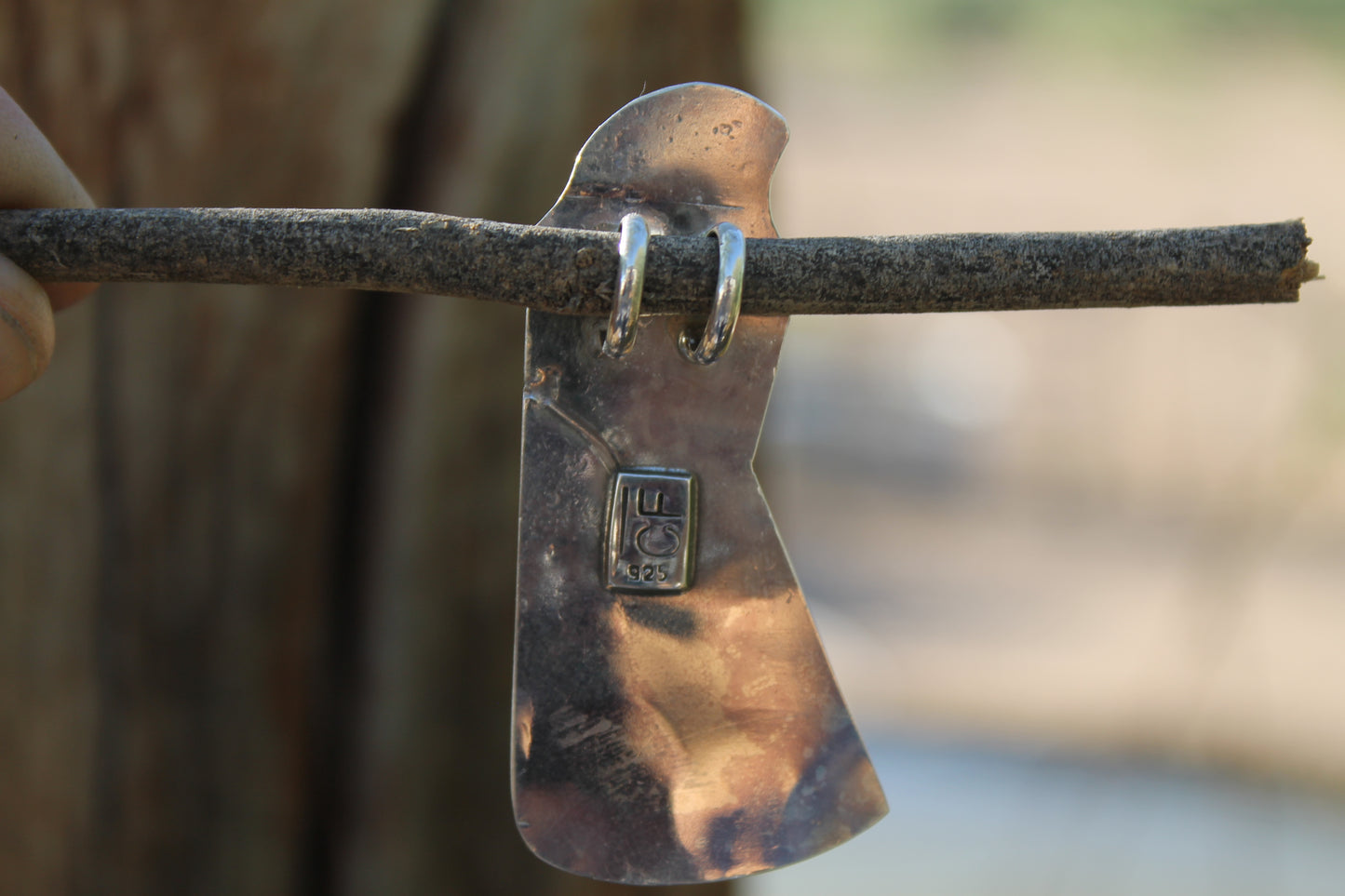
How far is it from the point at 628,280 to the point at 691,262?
0.07ft

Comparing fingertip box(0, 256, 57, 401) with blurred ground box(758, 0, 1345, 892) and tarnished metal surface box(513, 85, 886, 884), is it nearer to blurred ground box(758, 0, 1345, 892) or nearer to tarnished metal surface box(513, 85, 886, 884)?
tarnished metal surface box(513, 85, 886, 884)

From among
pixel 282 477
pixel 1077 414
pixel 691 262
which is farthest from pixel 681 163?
pixel 1077 414

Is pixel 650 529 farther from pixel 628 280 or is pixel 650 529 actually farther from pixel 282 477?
pixel 282 477

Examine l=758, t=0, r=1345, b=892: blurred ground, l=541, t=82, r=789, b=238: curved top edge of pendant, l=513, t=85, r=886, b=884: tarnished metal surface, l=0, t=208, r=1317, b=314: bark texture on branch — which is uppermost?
l=758, t=0, r=1345, b=892: blurred ground

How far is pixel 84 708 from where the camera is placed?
590 mm

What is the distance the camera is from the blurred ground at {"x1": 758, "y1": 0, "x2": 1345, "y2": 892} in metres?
1.81

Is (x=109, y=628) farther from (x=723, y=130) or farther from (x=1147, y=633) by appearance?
(x=1147, y=633)

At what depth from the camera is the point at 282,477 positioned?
0.61 meters

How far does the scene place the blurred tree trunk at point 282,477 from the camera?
1.81 ft

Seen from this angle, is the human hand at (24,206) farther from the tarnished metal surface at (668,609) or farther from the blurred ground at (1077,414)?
the blurred ground at (1077,414)

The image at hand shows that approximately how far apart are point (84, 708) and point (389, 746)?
0.17 meters

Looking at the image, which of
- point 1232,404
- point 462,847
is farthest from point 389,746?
point 1232,404

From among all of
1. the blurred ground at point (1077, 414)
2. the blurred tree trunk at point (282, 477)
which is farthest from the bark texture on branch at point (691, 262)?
the blurred ground at point (1077, 414)

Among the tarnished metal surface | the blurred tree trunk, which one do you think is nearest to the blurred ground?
the blurred tree trunk
